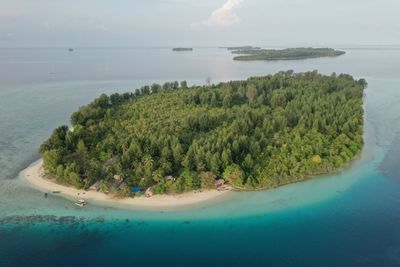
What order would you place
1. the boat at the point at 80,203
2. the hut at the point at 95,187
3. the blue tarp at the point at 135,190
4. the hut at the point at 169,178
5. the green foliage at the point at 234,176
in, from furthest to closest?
the green foliage at the point at 234,176 → the hut at the point at 169,178 → the hut at the point at 95,187 → the blue tarp at the point at 135,190 → the boat at the point at 80,203

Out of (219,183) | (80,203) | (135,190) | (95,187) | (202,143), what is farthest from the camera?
(202,143)

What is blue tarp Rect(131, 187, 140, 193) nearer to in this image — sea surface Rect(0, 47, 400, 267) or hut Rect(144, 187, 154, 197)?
hut Rect(144, 187, 154, 197)

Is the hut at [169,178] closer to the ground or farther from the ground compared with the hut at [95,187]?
farther from the ground

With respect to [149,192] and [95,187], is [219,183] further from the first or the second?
[95,187]

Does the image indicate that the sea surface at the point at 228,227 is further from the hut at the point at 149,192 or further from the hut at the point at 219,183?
the hut at the point at 149,192

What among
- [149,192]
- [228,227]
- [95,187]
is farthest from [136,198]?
[228,227]

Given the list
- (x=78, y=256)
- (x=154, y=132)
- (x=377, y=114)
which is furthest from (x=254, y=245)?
(x=377, y=114)

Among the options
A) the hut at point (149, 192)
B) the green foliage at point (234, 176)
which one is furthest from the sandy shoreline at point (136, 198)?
the green foliage at point (234, 176)

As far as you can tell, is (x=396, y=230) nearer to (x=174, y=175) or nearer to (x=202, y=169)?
(x=202, y=169)
